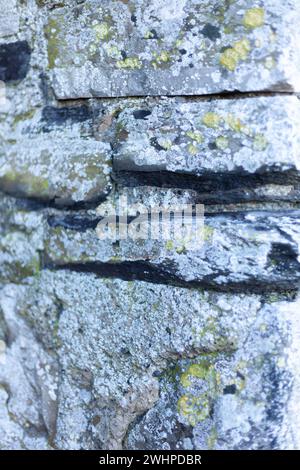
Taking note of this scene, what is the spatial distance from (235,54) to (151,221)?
0.33 meters

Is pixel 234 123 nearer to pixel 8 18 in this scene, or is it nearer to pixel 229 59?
pixel 229 59

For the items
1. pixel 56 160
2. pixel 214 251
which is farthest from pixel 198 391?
pixel 56 160

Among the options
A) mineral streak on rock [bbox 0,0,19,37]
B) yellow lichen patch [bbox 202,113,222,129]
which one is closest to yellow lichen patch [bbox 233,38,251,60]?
yellow lichen patch [bbox 202,113,222,129]

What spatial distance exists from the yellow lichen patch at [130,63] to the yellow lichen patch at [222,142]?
21 centimetres

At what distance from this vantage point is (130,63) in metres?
1.13

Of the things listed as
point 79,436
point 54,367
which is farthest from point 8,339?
point 79,436

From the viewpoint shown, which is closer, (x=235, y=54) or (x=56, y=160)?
(x=235, y=54)

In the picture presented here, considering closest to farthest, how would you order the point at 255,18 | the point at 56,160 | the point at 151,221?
the point at 255,18, the point at 151,221, the point at 56,160

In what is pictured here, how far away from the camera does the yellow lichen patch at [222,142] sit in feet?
3.40

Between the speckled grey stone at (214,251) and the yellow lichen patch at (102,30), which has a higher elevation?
the yellow lichen patch at (102,30)

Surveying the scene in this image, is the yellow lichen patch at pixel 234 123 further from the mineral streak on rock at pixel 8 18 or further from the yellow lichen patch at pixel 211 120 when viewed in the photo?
the mineral streak on rock at pixel 8 18

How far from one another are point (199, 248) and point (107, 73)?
38 centimetres

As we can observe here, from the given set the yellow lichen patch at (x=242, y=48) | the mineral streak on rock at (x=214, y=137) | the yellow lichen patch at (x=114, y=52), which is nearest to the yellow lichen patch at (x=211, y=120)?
the mineral streak on rock at (x=214, y=137)

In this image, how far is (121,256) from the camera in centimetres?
116
